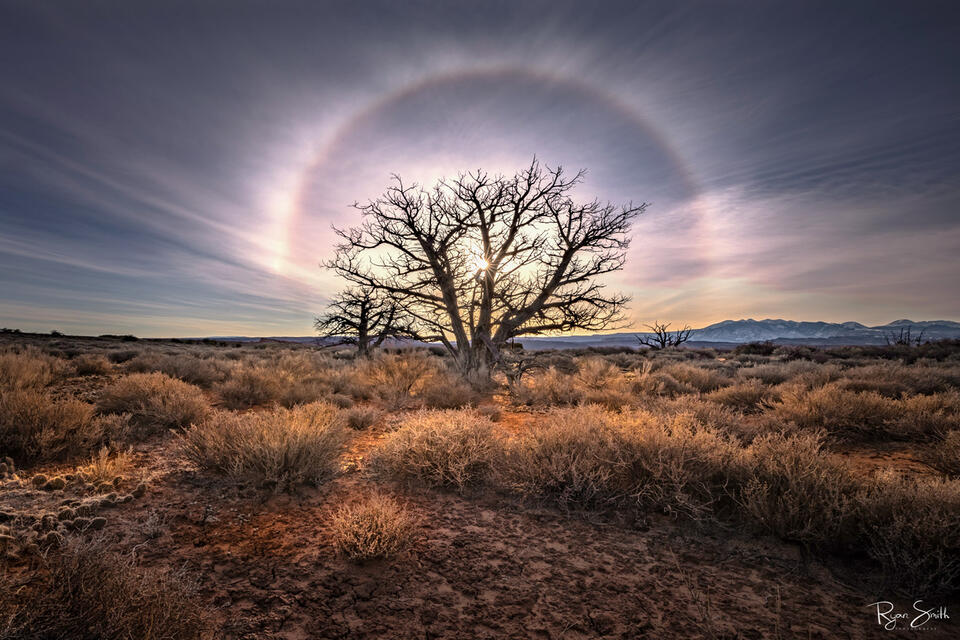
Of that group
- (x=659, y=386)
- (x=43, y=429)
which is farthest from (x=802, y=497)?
(x=43, y=429)

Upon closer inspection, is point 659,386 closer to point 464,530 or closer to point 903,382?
point 903,382

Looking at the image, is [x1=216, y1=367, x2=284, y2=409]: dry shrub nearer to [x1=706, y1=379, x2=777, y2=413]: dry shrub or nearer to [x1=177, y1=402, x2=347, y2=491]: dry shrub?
[x1=177, y1=402, x2=347, y2=491]: dry shrub

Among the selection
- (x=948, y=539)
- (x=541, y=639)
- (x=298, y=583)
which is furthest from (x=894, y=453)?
(x=298, y=583)

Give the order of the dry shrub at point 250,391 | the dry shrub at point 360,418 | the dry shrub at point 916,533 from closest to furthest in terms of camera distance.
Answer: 1. the dry shrub at point 916,533
2. the dry shrub at point 360,418
3. the dry shrub at point 250,391

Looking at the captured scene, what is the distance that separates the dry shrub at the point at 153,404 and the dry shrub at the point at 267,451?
152cm

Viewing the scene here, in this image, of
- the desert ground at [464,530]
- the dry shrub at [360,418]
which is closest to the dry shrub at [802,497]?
the desert ground at [464,530]

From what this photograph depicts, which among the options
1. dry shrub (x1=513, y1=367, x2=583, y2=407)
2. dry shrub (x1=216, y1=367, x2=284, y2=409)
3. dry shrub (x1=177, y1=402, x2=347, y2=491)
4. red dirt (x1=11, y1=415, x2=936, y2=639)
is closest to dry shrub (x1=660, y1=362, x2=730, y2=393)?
dry shrub (x1=513, y1=367, x2=583, y2=407)

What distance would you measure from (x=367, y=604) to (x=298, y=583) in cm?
48

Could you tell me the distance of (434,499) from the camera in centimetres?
358

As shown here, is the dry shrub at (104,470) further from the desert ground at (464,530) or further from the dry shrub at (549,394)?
the dry shrub at (549,394)

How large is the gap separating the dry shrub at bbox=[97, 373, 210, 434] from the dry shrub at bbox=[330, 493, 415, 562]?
388cm

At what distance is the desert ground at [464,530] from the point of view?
6.49ft

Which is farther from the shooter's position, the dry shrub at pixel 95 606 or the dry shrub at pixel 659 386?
the dry shrub at pixel 659 386

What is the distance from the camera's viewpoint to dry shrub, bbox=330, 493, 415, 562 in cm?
251
